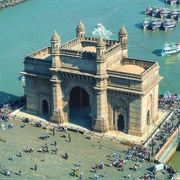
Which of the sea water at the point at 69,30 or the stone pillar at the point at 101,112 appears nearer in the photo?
the stone pillar at the point at 101,112

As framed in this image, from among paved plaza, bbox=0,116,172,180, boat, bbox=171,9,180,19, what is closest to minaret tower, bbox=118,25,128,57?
paved plaza, bbox=0,116,172,180

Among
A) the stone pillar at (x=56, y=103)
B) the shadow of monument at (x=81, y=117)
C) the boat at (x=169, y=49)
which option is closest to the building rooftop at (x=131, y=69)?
the stone pillar at (x=56, y=103)

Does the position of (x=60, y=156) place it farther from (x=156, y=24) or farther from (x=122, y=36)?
Result: (x=156, y=24)

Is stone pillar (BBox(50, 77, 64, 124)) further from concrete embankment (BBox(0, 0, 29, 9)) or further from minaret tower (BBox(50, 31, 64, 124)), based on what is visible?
concrete embankment (BBox(0, 0, 29, 9))

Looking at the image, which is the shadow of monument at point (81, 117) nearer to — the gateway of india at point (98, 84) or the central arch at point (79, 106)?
the central arch at point (79, 106)

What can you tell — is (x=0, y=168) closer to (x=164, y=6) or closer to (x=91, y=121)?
(x=91, y=121)

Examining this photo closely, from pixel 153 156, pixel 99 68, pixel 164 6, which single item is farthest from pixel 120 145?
pixel 164 6

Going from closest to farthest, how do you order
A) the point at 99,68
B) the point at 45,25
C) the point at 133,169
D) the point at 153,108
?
the point at 133,169 < the point at 99,68 < the point at 153,108 < the point at 45,25

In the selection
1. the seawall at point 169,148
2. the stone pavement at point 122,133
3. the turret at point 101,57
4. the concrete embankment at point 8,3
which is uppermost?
the turret at point 101,57
